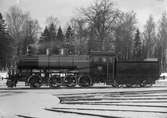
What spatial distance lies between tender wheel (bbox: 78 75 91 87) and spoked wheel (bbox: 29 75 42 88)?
283 centimetres

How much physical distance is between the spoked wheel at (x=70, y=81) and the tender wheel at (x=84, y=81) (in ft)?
1.38

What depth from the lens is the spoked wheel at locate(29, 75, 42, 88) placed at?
20.2m

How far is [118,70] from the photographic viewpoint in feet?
67.7

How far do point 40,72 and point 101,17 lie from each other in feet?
90.9

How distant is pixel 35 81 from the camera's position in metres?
20.3

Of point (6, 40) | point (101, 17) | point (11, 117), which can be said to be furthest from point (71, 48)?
point (11, 117)

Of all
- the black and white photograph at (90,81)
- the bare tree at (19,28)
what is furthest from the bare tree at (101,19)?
the bare tree at (19,28)

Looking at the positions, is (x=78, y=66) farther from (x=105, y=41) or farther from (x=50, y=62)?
(x=105, y=41)

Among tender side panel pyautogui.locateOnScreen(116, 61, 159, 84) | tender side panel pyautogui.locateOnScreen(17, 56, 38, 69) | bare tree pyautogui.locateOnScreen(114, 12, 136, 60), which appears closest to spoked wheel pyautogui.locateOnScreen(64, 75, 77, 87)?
tender side panel pyautogui.locateOnScreen(17, 56, 38, 69)

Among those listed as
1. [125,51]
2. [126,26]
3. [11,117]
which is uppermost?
[126,26]

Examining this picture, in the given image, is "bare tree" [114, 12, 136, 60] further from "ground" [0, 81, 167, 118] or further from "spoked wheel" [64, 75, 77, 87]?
"ground" [0, 81, 167, 118]

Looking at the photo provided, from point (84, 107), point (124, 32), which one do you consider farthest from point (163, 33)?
point (84, 107)

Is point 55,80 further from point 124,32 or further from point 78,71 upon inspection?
point 124,32

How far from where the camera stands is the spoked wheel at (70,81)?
20.4 m
